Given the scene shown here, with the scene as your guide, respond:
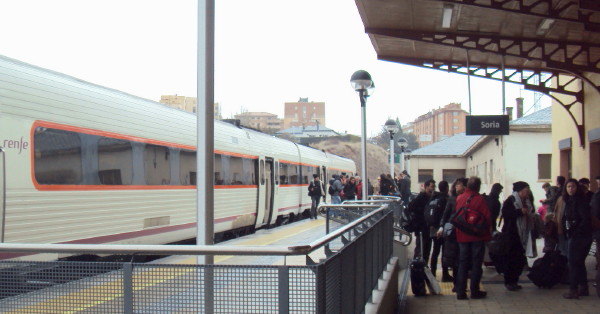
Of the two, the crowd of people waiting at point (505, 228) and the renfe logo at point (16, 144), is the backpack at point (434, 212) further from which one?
the renfe logo at point (16, 144)

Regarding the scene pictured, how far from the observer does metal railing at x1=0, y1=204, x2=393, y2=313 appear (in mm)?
3811

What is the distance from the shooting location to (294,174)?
26.2 m

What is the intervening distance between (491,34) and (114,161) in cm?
827

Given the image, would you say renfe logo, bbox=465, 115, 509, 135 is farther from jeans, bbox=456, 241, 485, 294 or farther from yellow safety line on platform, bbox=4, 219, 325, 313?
yellow safety line on platform, bbox=4, 219, 325, 313

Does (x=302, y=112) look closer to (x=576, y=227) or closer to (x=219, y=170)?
(x=219, y=170)

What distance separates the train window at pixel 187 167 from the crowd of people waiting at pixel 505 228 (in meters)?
4.99

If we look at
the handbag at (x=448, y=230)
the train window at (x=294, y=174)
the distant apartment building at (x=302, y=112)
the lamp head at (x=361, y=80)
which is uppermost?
the distant apartment building at (x=302, y=112)

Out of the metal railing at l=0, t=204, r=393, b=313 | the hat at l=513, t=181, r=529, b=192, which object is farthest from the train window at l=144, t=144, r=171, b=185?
the metal railing at l=0, t=204, r=393, b=313

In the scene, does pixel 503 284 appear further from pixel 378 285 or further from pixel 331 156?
pixel 331 156

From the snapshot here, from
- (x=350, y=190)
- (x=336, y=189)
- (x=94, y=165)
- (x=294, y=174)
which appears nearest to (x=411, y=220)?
(x=94, y=165)

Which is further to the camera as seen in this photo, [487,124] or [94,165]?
[487,124]

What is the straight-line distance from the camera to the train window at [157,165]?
42.9 ft

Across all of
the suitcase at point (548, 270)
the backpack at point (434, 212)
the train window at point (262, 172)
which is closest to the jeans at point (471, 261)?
the suitcase at point (548, 270)

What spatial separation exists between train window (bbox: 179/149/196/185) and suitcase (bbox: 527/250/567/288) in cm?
738
